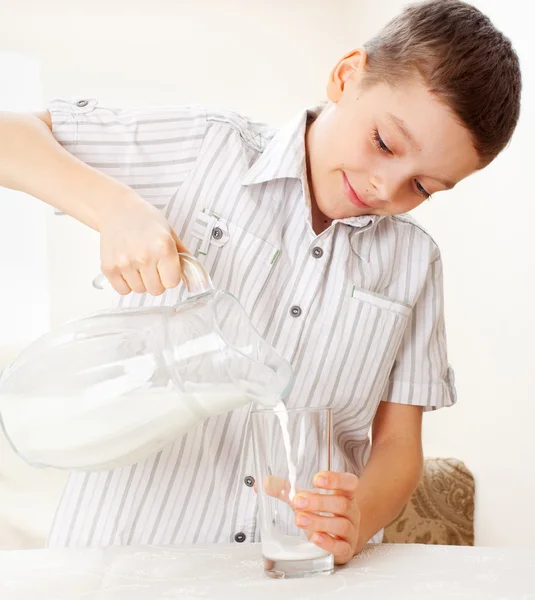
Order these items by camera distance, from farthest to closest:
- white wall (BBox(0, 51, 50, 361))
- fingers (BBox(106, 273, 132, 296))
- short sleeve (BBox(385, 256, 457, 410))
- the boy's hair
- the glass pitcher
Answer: white wall (BBox(0, 51, 50, 361))
short sleeve (BBox(385, 256, 457, 410))
the boy's hair
fingers (BBox(106, 273, 132, 296))
the glass pitcher

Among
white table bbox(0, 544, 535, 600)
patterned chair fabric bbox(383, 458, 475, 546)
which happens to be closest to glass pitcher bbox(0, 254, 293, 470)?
white table bbox(0, 544, 535, 600)

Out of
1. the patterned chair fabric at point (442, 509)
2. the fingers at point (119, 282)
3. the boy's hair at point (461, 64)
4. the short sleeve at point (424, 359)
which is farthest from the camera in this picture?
the patterned chair fabric at point (442, 509)

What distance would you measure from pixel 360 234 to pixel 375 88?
192 millimetres

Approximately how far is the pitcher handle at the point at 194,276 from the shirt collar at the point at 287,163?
0.29 m

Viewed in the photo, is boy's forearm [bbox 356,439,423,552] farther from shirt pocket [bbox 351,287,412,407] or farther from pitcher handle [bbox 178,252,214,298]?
pitcher handle [bbox 178,252,214,298]

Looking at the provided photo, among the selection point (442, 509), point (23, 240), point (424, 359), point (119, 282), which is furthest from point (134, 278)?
point (23, 240)

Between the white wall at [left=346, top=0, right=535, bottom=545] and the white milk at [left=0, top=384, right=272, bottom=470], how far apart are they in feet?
3.83

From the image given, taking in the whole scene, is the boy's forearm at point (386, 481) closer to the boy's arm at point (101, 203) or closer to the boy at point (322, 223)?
the boy at point (322, 223)

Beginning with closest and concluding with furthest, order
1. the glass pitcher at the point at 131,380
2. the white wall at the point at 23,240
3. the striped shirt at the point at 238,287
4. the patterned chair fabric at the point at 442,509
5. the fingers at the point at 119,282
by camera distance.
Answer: the glass pitcher at the point at 131,380 → the fingers at the point at 119,282 → the striped shirt at the point at 238,287 → the patterned chair fabric at the point at 442,509 → the white wall at the point at 23,240

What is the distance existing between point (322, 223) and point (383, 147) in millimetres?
182

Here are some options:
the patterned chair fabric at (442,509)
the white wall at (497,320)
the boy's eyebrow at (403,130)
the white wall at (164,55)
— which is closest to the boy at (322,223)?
the boy's eyebrow at (403,130)

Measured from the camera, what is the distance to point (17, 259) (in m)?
2.44

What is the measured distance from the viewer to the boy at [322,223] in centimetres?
85

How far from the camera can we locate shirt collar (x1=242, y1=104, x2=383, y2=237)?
947 millimetres
